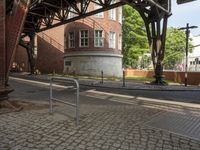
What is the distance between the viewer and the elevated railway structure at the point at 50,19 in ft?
27.8

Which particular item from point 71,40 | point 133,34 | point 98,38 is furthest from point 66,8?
point 133,34

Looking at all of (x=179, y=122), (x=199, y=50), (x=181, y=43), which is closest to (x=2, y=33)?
(x=179, y=122)

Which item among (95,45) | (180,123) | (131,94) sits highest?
(95,45)

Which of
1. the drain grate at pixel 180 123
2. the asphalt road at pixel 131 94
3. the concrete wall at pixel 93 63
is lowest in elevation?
the drain grate at pixel 180 123

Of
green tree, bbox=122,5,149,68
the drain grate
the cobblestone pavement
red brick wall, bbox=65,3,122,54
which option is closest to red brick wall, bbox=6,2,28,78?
the cobblestone pavement

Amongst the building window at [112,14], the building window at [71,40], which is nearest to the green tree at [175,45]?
the building window at [112,14]

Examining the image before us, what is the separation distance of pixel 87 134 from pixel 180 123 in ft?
9.09

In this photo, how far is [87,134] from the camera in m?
5.93

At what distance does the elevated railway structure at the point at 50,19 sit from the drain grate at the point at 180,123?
15.3ft

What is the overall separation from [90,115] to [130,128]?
5.95 feet

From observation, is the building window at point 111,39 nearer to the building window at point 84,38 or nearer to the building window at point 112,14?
the building window at point 112,14

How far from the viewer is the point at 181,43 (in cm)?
7156

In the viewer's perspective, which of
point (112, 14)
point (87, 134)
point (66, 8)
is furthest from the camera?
point (112, 14)

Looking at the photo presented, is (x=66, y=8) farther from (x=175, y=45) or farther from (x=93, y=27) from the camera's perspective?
(x=175, y=45)
